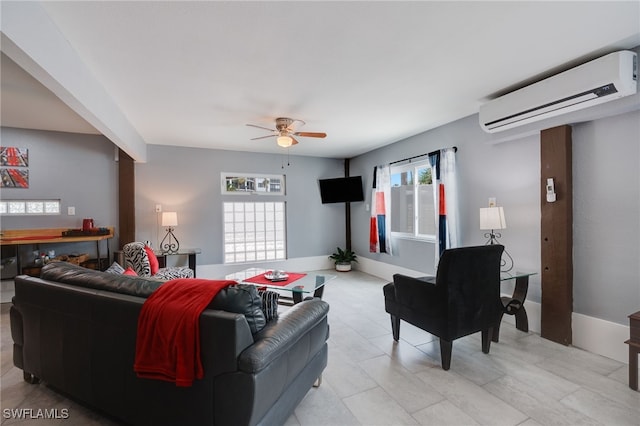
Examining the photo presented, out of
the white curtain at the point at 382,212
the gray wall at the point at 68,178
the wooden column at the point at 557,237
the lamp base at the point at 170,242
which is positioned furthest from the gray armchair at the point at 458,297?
the gray wall at the point at 68,178

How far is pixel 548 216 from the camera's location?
291 centimetres

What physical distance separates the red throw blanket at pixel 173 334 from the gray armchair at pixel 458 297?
5.47 feet

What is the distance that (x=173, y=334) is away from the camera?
4.86 ft

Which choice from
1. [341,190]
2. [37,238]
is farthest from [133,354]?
[341,190]

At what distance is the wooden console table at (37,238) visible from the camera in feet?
13.1

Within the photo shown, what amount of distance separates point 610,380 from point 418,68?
2.87 m

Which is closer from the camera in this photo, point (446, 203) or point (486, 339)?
point (486, 339)

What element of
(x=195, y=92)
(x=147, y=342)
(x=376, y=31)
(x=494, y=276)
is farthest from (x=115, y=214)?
(x=494, y=276)

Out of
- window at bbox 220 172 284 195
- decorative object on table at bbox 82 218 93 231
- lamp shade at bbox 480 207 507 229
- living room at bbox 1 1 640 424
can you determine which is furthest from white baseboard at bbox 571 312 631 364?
decorative object on table at bbox 82 218 93 231

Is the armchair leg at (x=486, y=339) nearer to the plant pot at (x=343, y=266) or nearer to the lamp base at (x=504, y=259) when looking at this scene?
the lamp base at (x=504, y=259)

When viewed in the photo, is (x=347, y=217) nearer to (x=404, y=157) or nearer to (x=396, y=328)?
(x=404, y=157)

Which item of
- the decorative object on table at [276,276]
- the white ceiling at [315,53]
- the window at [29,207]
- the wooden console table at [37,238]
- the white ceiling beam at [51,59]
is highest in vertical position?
the white ceiling at [315,53]

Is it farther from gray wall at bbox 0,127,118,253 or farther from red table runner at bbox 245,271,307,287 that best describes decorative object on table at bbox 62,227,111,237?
red table runner at bbox 245,271,307,287

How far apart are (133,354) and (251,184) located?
4.56 meters
